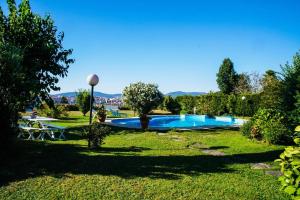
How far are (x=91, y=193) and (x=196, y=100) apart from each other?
3472 centimetres

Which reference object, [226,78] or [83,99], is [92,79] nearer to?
[83,99]

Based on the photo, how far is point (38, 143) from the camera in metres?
13.0

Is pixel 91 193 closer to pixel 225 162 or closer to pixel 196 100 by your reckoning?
pixel 225 162

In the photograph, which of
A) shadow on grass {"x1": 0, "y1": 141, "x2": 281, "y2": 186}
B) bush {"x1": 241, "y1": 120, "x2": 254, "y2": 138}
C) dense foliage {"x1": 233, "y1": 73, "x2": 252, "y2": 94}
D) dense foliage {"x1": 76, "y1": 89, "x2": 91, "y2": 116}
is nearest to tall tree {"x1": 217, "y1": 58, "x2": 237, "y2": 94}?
dense foliage {"x1": 233, "y1": 73, "x2": 252, "y2": 94}

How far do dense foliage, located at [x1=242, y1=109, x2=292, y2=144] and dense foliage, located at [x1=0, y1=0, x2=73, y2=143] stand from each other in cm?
963

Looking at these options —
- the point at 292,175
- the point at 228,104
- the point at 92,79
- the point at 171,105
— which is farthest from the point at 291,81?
the point at 171,105

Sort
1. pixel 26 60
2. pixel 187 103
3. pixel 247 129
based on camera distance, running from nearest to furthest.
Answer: pixel 26 60, pixel 247 129, pixel 187 103

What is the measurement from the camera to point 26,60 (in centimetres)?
1151

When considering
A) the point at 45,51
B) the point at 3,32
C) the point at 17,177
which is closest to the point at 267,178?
the point at 17,177

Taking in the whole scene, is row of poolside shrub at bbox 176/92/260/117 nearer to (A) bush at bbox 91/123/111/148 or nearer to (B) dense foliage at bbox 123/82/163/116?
(B) dense foliage at bbox 123/82/163/116

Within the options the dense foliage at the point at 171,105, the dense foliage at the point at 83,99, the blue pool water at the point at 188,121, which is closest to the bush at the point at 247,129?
the blue pool water at the point at 188,121

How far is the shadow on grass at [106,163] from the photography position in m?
8.09

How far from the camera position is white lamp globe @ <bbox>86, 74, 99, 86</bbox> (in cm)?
1186

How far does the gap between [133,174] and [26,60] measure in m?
6.62
